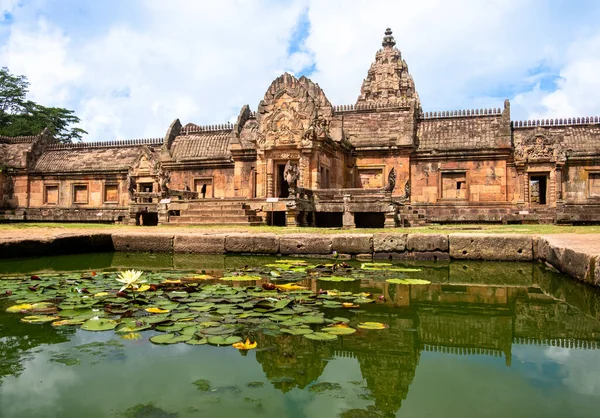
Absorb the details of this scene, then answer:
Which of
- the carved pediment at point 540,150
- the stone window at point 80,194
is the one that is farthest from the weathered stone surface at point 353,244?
the stone window at point 80,194

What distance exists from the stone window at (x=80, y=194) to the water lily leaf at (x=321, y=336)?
87.3 feet

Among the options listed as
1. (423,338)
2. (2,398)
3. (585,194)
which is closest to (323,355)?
(423,338)

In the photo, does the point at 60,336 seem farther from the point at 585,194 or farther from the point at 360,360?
the point at 585,194

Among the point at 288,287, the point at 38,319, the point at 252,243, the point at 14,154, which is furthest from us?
the point at 14,154

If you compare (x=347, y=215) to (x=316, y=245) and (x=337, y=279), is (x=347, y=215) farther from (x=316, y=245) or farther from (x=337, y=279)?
(x=337, y=279)

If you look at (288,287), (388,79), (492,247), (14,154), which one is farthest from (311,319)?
(388,79)

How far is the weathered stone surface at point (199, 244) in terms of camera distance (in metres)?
9.67

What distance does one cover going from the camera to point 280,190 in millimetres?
20344

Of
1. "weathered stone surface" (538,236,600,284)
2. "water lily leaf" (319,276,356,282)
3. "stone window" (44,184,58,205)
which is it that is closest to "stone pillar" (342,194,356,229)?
Answer: "weathered stone surface" (538,236,600,284)

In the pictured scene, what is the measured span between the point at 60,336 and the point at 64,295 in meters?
1.50

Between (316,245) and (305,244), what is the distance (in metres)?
0.20

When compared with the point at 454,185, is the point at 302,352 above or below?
below

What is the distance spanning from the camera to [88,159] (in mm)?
Answer: 28453

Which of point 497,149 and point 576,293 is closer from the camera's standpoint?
point 576,293
